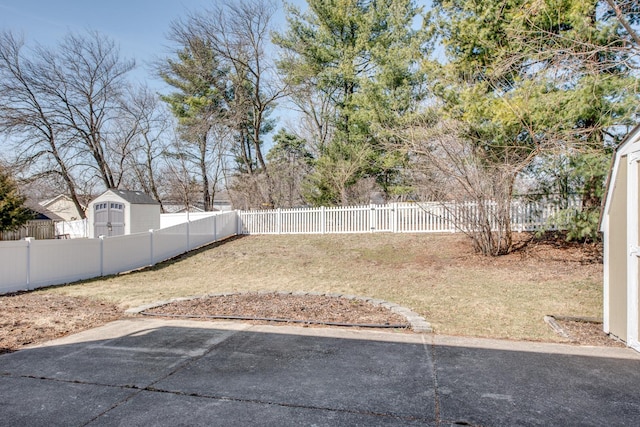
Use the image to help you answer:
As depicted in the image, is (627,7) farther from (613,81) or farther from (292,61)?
(292,61)

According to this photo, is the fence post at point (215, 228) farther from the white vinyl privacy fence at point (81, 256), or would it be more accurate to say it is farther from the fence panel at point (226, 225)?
the white vinyl privacy fence at point (81, 256)

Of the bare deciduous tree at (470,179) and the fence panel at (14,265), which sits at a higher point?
the bare deciduous tree at (470,179)

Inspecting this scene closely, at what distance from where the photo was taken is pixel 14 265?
7547mm

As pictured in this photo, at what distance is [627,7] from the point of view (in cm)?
725

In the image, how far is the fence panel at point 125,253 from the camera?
970cm

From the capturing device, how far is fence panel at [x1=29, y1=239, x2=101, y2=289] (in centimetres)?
797

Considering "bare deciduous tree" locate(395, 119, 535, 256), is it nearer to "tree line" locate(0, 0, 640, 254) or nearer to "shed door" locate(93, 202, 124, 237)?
"tree line" locate(0, 0, 640, 254)

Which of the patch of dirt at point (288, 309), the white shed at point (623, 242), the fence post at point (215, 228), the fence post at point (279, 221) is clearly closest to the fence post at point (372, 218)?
the fence post at point (279, 221)

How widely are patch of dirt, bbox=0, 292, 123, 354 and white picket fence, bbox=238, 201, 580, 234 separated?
26.0 feet

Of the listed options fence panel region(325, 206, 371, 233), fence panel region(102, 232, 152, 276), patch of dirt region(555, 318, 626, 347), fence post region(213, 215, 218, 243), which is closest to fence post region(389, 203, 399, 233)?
fence panel region(325, 206, 371, 233)

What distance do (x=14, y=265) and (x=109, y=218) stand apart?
28.6 ft

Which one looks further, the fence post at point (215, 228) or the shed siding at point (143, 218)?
the shed siding at point (143, 218)

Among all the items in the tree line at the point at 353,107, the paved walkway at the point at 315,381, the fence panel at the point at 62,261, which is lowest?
the paved walkway at the point at 315,381

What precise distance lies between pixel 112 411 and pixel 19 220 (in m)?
15.4
